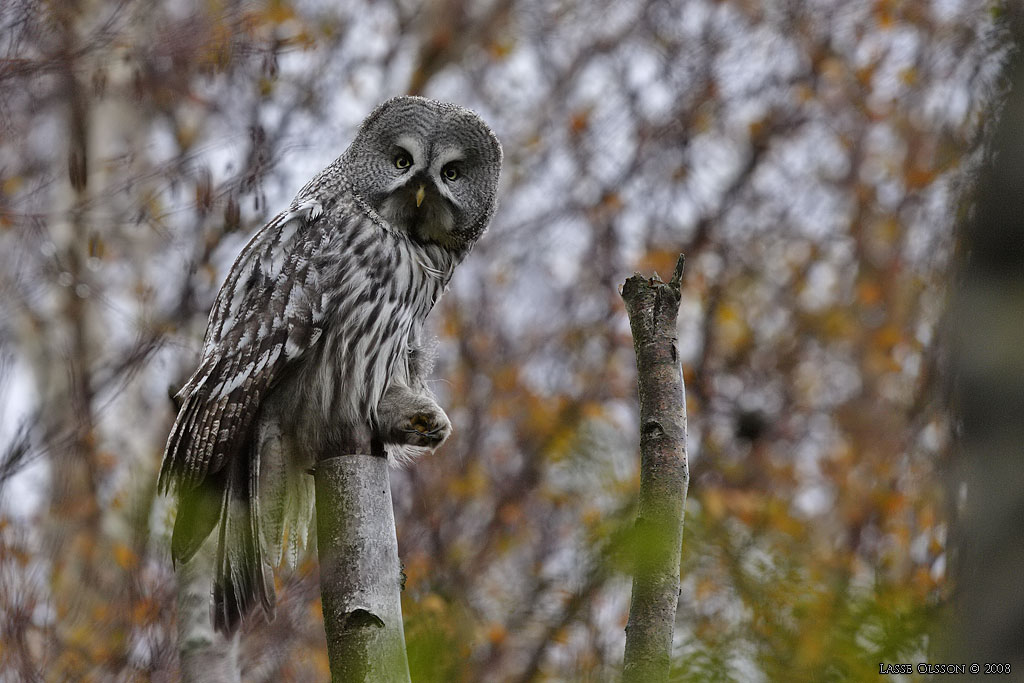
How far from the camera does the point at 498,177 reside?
3.74 metres

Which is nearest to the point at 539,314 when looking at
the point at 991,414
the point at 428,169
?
the point at 428,169

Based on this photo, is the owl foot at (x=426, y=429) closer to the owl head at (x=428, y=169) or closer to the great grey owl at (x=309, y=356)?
the great grey owl at (x=309, y=356)

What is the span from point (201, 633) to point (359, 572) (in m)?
1.03

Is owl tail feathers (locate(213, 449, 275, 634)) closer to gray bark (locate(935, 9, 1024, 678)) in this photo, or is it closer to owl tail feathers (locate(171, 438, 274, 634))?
owl tail feathers (locate(171, 438, 274, 634))

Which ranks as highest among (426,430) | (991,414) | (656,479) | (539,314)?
(539,314)

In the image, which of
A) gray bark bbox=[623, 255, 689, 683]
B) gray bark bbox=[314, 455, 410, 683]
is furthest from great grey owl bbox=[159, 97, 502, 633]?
gray bark bbox=[623, 255, 689, 683]

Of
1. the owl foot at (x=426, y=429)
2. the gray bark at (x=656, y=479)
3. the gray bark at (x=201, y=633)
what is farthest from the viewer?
the gray bark at (x=201, y=633)

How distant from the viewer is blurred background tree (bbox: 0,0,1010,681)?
2.39 m

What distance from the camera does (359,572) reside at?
212 centimetres

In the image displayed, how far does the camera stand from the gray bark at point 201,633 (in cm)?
289

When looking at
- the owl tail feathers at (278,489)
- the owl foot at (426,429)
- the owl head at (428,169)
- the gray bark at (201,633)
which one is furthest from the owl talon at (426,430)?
the owl head at (428,169)

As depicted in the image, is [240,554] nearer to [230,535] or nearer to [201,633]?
[230,535]

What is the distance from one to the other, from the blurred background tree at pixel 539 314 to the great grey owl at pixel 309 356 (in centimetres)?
45

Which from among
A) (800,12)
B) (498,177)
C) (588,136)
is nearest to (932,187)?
(800,12)
